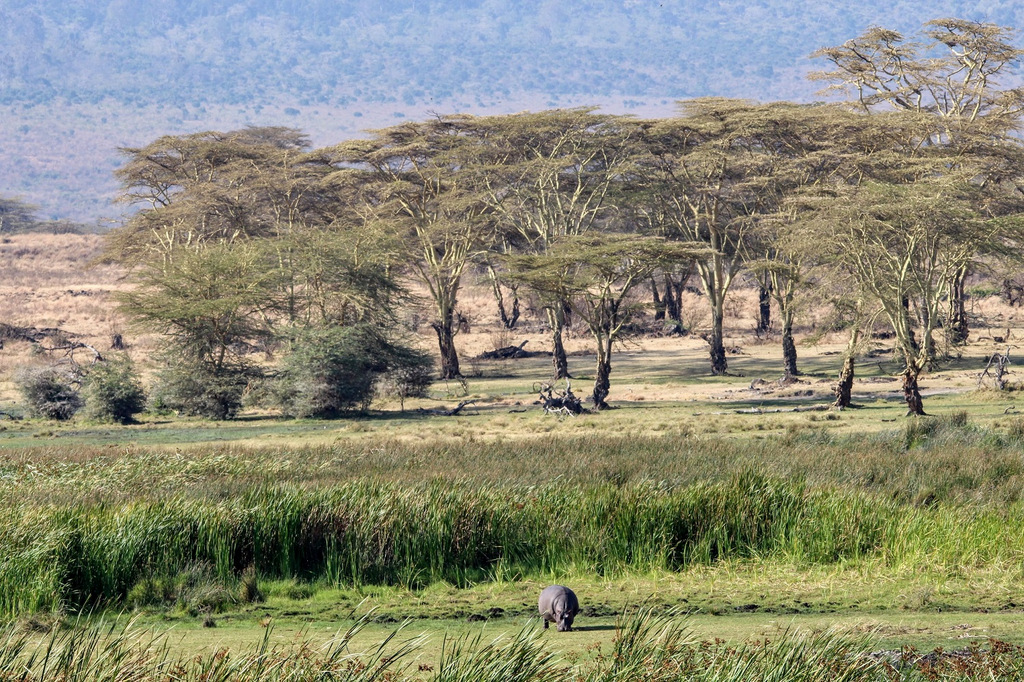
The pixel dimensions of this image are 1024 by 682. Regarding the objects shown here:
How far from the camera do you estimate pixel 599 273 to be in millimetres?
36719

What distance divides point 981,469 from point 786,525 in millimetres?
4636

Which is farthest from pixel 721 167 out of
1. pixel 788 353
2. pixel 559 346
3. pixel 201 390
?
pixel 201 390

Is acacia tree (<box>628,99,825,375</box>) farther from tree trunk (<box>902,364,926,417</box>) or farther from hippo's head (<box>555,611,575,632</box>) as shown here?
hippo's head (<box>555,611,575,632</box>)

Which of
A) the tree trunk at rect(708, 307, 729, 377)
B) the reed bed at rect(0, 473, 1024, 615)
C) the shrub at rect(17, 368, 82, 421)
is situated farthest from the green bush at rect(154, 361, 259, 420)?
the reed bed at rect(0, 473, 1024, 615)

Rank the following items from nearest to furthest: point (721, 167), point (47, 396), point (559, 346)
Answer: point (47, 396) < point (721, 167) < point (559, 346)

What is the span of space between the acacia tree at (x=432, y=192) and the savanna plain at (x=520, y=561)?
24500 mm

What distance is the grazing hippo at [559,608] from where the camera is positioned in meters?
11.2

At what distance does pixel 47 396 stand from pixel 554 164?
19141 mm

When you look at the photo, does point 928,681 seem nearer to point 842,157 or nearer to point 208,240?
point 842,157

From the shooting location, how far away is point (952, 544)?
46.5 ft

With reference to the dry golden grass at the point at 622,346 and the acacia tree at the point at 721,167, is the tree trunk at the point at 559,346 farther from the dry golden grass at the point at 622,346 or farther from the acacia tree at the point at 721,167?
the acacia tree at the point at 721,167

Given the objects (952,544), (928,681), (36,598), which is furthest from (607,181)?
(928,681)

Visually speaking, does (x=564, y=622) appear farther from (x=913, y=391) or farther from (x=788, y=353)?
(x=788, y=353)

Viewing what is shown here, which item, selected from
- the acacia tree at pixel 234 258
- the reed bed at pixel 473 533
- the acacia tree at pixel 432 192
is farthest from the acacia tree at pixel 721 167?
the reed bed at pixel 473 533
